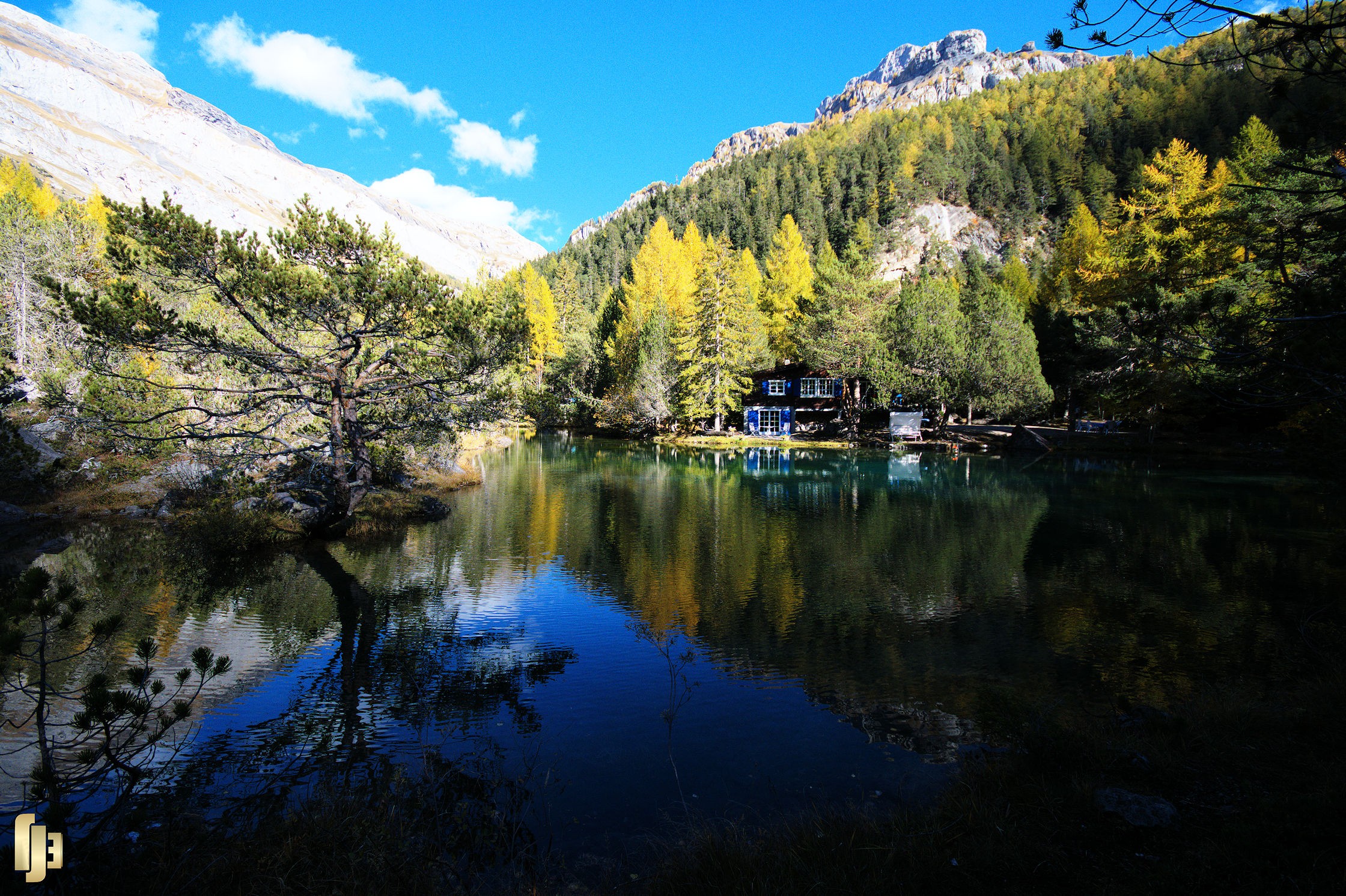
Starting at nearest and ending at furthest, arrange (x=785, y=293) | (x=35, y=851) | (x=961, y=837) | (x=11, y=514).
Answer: (x=35, y=851) < (x=961, y=837) < (x=11, y=514) < (x=785, y=293)

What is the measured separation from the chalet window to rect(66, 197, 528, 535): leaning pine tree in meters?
41.2

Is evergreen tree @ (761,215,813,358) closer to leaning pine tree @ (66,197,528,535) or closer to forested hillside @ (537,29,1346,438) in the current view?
forested hillside @ (537,29,1346,438)

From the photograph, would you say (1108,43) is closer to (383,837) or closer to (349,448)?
(383,837)

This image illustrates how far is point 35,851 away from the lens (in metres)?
4.37

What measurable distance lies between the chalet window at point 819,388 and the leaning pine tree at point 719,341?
21.0ft

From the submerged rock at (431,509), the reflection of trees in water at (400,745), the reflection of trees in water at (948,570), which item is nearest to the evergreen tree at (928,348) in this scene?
the reflection of trees in water at (948,570)

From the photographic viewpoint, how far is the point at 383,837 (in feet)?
17.3

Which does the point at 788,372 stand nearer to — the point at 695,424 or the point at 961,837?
the point at 695,424

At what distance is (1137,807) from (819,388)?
53.9 m

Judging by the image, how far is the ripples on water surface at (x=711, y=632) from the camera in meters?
7.61

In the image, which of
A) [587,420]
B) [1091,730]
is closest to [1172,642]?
[1091,730]

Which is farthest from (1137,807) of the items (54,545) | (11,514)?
(11,514)

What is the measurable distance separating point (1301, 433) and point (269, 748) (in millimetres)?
16687

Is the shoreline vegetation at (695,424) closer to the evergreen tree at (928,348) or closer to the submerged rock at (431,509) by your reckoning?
the submerged rock at (431,509)
